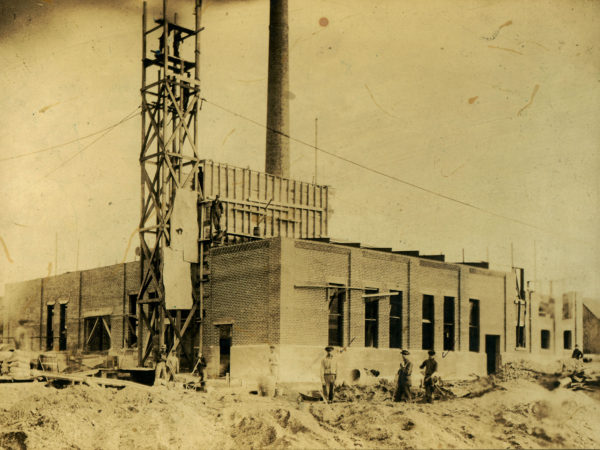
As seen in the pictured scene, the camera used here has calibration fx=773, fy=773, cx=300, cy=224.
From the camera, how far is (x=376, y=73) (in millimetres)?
25188

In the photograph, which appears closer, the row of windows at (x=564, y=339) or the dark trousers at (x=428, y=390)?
the dark trousers at (x=428, y=390)

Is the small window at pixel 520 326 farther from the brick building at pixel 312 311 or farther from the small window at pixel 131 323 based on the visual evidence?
the small window at pixel 131 323

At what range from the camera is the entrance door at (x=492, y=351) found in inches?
1406

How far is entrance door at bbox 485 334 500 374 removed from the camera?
3572 cm

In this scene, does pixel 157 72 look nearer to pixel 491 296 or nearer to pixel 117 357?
pixel 117 357

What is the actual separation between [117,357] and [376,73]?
16546 millimetres

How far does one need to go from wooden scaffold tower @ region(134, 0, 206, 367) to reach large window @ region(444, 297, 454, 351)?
433 inches

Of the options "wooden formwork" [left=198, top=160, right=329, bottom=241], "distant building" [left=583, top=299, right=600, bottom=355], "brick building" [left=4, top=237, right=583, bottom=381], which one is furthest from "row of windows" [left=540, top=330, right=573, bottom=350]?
"wooden formwork" [left=198, top=160, right=329, bottom=241]

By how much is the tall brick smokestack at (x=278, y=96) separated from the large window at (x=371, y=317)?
8.08 m

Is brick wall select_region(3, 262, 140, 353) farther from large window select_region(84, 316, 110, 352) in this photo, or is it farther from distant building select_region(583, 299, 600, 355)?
distant building select_region(583, 299, 600, 355)

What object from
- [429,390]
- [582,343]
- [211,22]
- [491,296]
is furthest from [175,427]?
[582,343]

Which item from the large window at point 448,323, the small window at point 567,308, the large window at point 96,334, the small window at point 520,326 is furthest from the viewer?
the small window at point 567,308

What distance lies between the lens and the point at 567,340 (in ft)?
161

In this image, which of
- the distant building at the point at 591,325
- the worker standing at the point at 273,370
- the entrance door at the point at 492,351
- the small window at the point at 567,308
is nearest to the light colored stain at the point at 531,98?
the worker standing at the point at 273,370
